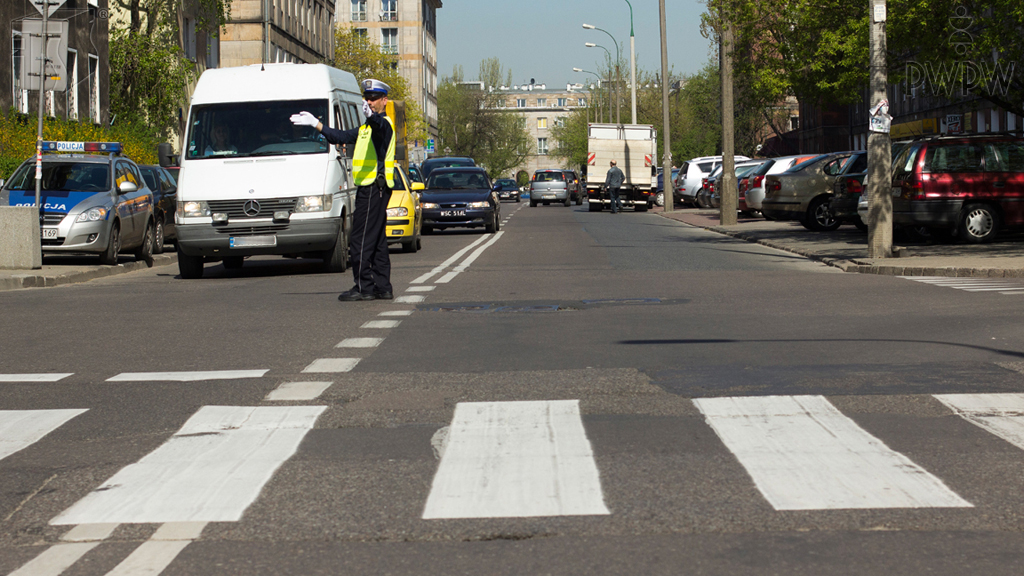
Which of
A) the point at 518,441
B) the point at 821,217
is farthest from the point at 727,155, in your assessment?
the point at 518,441

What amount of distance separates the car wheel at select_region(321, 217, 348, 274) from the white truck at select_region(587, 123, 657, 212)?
32401mm

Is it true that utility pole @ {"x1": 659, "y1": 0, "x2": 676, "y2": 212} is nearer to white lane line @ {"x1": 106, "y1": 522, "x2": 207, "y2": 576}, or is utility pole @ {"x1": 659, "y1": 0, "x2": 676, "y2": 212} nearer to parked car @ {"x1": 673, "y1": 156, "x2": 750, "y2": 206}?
parked car @ {"x1": 673, "y1": 156, "x2": 750, "y2": 206}

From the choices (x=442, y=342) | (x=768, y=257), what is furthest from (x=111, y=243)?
(x=442, y=342)

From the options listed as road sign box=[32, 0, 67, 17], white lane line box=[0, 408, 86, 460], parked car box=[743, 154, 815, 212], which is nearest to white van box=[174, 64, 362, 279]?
road sign box=[32, 0, 67, 17]

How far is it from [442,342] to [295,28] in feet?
218

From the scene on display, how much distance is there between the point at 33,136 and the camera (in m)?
27.2

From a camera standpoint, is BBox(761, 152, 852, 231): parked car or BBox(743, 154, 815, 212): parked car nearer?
BBox(761, 152, 852, 231): parked car

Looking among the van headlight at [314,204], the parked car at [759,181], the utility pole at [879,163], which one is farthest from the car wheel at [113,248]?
the parked car at [759,181]

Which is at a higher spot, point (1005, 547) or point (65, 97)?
point (65, 97)

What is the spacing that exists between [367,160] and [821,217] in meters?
18.2

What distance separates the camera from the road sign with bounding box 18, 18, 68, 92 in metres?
19.4

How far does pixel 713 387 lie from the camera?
7.45 m

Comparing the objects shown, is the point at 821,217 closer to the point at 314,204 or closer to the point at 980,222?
the point at 980,222

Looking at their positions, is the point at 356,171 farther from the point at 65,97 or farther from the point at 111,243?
the point at 65,97
